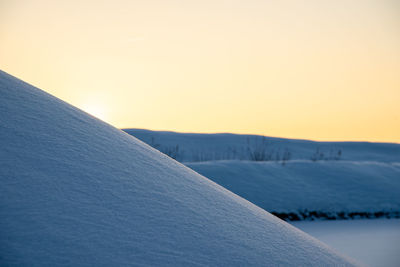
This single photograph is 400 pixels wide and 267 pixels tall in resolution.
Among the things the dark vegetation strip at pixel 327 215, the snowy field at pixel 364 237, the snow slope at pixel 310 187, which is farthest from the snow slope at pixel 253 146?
the snowy field at pixel 364 237

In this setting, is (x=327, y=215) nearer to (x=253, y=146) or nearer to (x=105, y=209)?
(x=105, y=209)

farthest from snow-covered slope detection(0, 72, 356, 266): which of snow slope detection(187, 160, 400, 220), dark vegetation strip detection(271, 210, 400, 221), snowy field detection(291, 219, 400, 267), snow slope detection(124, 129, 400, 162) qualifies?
snow slope detection(124, 129, 400, 162)

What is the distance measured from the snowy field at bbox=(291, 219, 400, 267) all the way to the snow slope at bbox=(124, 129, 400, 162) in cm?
631

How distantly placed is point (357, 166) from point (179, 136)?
788 centimetres

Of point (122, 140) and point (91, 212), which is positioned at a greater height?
point (122, 140)

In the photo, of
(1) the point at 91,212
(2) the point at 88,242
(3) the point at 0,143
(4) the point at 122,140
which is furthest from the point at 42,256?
(4) the point at 122,140

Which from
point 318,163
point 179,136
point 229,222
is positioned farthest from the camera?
point 179,136

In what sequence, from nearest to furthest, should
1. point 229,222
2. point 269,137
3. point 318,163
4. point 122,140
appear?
point 229,222 → point 122,140 → point 318,163 → point 269,137

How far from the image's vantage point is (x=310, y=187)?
479cm

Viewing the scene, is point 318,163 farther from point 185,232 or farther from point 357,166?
point 185,232

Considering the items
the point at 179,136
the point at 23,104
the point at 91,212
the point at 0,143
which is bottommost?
the point at 91,212

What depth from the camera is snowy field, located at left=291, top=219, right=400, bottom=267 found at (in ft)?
9.28

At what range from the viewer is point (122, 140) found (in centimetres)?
196

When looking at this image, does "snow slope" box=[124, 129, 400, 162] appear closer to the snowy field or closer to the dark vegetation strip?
the dark vegetation strip
